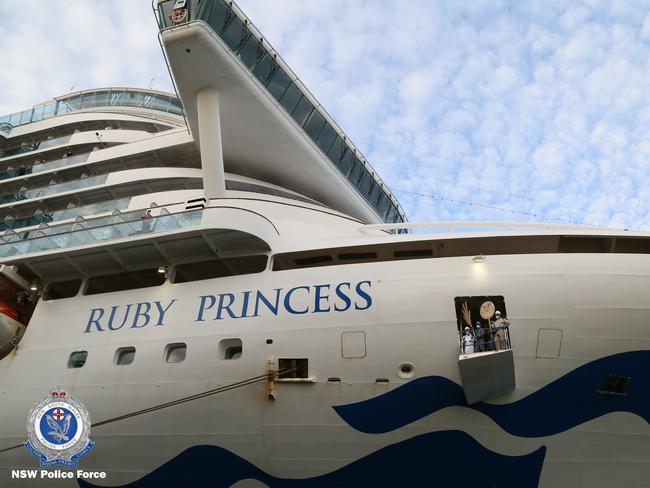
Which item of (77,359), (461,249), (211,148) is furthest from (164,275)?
(461,249)

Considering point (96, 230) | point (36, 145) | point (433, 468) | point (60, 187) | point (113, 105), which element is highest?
point (113, 105)

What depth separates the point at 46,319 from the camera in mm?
10836

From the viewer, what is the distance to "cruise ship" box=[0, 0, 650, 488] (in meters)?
7.56

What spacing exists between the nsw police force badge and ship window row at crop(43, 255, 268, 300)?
2.82 m

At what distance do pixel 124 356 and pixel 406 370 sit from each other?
5534mm

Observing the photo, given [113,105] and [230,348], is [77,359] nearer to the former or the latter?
[230,348]

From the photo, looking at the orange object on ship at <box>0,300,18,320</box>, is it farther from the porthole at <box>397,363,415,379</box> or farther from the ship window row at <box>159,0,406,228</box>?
the porthole at <box>397,363,415,379</box>

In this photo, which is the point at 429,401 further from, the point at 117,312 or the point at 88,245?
the point at 88,245

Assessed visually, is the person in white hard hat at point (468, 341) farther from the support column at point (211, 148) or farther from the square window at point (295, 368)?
the support column at point (211, 148)

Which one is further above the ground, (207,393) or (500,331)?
(500,331)

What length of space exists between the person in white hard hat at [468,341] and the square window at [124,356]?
→ 20.4ft

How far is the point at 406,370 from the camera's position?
26.0 ft

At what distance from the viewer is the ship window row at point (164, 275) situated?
36.6 feet

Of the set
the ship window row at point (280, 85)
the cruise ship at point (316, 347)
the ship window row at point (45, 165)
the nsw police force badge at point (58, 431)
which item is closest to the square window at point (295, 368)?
the cruise ship at point (316, 347)
